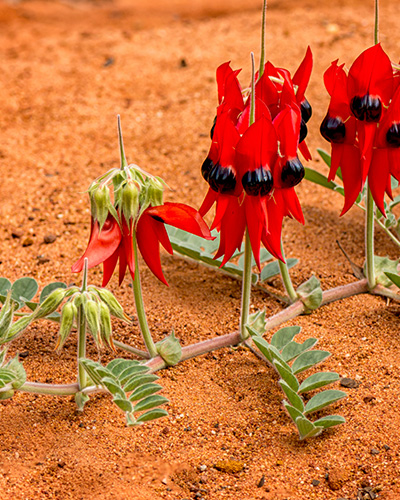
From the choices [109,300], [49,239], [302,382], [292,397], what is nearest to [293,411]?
[292,397]

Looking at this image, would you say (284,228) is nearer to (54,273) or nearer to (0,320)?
(54,273)

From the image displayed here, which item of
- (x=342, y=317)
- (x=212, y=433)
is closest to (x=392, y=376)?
(x=342, y=317)

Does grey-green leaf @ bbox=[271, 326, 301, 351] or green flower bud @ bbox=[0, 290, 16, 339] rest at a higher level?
green flower bud @ bbox=[0, 290, 16, 339]

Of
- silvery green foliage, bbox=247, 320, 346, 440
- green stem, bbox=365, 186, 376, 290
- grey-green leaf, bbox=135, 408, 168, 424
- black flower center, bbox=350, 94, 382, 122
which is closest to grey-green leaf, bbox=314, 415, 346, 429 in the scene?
silvery green foliage, bbox=247, 320, 346, 440

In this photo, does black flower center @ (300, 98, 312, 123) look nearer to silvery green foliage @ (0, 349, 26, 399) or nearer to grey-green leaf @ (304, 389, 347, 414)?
grey-green leaf @ (304, 389, 347, 414)

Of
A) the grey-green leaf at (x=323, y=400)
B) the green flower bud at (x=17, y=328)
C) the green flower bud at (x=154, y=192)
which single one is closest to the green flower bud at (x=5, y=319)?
the green flower bud at (x=17, y=328)

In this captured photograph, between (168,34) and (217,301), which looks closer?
(217,301)

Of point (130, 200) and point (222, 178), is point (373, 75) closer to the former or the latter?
point (222, 178)
